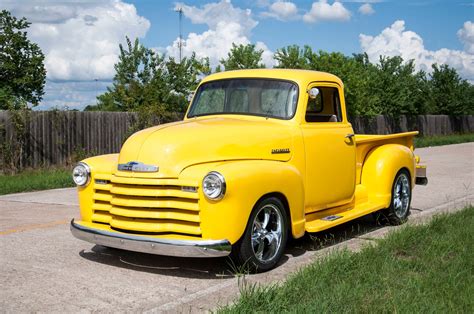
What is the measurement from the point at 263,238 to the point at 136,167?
137 cm

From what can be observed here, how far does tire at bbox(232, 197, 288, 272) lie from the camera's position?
18.6 ft

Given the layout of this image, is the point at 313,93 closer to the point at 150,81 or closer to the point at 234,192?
the point at 234,192

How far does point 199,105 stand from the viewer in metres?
7.49

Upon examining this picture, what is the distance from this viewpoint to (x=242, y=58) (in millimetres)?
26344

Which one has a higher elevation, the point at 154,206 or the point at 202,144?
the point at 202,144

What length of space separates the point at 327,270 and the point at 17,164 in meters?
12.9

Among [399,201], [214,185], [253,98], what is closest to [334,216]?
[253,98]

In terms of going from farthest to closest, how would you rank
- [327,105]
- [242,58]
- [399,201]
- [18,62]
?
[18,62] → [242,58] → [399,201] → [327,105]

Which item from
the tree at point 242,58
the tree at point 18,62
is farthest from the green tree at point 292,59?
the tree at point 18,62

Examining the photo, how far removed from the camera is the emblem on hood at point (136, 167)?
18.7 feet

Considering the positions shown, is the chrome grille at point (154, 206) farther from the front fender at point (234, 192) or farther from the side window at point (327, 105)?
the side window at point (327, 105)

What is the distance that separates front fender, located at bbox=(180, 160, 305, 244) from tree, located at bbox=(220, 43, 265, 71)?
20642mm

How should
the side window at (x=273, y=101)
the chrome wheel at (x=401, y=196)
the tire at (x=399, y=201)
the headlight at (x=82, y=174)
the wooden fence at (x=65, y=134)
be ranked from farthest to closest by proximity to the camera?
the wooden fence at (x=65, y=134) → the chrome wheel at (x=401, y=196) → the tire at (x=399, y=201) → the side window at (x=273, y=101) → the headlight at (x=82, y=174)

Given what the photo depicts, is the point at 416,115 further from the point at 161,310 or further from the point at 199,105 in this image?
the point at 161,310
